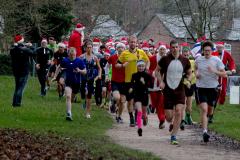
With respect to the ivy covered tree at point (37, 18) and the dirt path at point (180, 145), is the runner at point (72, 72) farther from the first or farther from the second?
the ivy covered tree at point (37, 18)

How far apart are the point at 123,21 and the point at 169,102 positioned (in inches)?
2791

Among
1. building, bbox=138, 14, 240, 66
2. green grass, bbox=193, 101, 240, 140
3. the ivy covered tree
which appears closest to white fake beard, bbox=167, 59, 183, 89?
green grass, bbox=193, 101, 240, 140

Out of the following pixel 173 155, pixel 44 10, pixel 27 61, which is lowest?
pixel 173 155

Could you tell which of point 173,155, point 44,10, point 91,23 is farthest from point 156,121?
point 91,23

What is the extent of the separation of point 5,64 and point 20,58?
974 inches

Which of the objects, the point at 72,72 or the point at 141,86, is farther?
the point at 72,72

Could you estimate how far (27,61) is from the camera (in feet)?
70.0

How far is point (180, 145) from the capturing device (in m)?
14.4

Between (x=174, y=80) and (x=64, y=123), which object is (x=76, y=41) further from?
(x=174, y=80)

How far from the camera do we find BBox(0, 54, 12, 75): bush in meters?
45.0

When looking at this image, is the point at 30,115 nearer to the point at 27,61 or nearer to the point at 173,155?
the point at 27,61

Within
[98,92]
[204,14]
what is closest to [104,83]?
[98,92]

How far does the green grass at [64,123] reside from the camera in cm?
1248

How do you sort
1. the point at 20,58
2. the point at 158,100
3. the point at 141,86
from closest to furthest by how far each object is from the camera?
the point at 141,86
the point at 158,100
the point at 20,58
